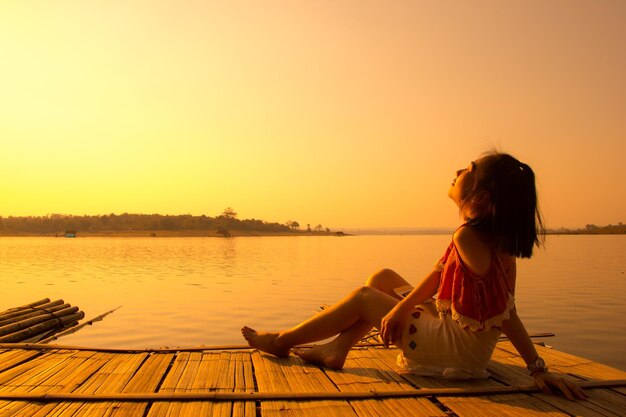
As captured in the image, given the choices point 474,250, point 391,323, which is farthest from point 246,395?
point 474,250

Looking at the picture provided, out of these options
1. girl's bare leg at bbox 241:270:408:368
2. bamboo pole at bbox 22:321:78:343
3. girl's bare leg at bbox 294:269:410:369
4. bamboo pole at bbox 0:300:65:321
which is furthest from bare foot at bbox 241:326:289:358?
bamboo pole at bbox 0:300:65:321

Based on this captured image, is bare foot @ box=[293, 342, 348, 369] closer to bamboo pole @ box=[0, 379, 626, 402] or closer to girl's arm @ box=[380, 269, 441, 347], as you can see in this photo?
girl's arm @ box=[380, 269, 441, 347]

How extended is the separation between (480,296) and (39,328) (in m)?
8.22

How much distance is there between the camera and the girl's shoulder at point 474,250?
4.03m

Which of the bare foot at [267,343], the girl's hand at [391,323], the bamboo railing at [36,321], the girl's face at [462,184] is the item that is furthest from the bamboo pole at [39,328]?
the girl's face at [462,184]

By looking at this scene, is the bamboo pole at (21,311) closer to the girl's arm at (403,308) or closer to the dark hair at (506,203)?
the girl's arm at (403,308)

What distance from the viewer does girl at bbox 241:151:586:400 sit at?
13.1ft

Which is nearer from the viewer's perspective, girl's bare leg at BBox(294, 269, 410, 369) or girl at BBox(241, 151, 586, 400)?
girl at BBox(241, 151, 586, 400)

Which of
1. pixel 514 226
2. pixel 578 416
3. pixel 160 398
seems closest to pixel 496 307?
pixel 514 226

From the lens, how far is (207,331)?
10.7 meters

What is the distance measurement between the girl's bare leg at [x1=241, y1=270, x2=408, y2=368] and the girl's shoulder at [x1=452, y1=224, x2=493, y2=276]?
82cm

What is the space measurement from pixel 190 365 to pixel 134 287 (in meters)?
14.4

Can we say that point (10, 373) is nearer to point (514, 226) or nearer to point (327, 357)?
point (327, 357)

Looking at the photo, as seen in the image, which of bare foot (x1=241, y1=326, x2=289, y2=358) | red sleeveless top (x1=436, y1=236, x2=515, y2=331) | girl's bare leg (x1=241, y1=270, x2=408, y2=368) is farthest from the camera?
bare foot (x1=241, y1=326, x2=289, y2=358)
